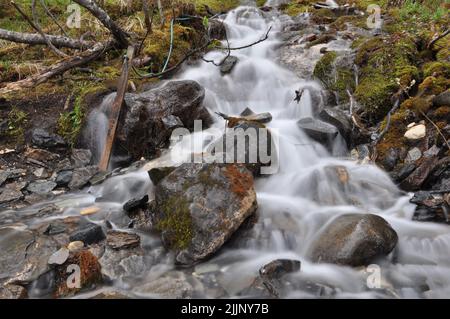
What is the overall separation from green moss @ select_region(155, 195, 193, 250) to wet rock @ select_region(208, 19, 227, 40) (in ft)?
22.7

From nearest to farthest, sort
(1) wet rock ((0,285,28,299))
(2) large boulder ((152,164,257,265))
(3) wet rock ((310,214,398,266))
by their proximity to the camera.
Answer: (1) wet rock ((0,285,28,299)) → (3) wet rock ((310,214,398,266)) → (2) large boulder ((152,164,257,265))

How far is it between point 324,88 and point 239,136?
2.91m

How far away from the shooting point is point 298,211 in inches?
192

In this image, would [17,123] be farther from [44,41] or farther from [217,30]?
[217,30]

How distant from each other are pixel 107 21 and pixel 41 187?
342 centimetres

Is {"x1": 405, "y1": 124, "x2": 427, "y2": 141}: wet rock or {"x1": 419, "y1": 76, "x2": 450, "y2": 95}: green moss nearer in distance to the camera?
{"x1": 405, "y1": 124, "x2": 427, "y2": 141}: wet rock

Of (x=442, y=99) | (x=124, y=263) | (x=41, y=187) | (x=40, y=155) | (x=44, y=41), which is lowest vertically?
(x=41, y=187)

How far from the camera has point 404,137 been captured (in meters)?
5.59

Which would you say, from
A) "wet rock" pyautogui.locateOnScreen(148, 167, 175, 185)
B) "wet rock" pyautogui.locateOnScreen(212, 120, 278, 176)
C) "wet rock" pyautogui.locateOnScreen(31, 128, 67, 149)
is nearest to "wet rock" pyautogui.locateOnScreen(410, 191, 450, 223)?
"wet rock" pyautogui.locateOnScreen(212, 120, 278, 176)

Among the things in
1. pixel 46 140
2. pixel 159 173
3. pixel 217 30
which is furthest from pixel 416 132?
pixel 217 30

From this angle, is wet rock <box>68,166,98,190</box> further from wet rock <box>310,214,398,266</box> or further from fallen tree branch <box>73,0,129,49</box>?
wet rock <box>310,214,398,266</box>

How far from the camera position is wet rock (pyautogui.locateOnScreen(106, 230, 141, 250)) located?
4102 millimetres
